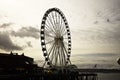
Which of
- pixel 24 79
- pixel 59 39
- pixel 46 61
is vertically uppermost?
pixel 59 39

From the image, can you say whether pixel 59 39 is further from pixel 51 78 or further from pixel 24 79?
pixel 24 79

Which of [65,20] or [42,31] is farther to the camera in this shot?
[65,20]

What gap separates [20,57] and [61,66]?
44.8 feet

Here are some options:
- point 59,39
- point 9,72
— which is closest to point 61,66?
point 59,39

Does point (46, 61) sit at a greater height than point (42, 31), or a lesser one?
lesser

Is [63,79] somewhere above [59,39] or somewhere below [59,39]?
below

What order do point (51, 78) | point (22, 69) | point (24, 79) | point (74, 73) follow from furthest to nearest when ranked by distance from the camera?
point (74, 73)
point (22, 69)
point (51, 78)
point (24, 79)

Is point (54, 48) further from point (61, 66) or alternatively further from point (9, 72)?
point (9, 72)

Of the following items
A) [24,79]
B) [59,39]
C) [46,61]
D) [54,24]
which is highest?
[54,24]

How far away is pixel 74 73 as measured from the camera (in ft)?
269

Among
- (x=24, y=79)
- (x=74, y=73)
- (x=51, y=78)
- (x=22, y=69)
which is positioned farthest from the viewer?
(x=74, y=73)

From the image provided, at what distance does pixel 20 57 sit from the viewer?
3088 inches

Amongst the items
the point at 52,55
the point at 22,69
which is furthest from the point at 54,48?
the point at 22,69

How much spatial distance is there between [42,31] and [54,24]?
421 cm
